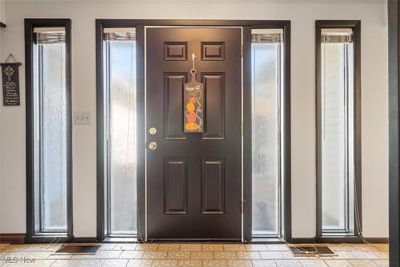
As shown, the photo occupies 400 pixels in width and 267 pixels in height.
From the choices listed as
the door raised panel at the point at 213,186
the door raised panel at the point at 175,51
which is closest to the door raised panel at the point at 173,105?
the door raised panel at the point at 175,51

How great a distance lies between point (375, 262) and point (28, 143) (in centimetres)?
308

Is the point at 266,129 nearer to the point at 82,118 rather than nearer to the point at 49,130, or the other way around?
the point at 82,118

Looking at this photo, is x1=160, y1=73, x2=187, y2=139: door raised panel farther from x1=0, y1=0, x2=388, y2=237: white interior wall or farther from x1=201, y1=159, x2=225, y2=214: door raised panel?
x1=0, y1=0, x2=388, y2=237: white interior wall

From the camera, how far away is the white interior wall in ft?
9.48

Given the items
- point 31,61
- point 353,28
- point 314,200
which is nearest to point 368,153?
point 314,200

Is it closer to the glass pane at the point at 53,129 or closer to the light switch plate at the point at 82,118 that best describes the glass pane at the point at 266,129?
the light switch plate at the point at 82,118

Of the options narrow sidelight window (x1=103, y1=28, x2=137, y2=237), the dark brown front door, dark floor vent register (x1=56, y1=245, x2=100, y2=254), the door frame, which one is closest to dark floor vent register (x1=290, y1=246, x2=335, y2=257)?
the door frame

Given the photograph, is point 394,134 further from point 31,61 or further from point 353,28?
point 31,61

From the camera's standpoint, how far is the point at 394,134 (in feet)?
3.52

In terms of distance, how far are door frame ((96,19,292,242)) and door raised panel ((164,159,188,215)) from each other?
21cm

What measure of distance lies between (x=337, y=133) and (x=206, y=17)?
5.30 feet

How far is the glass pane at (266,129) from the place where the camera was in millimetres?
2992

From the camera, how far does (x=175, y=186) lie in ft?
9.59

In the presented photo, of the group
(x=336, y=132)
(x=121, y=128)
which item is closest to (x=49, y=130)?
(x=121, y=128)
